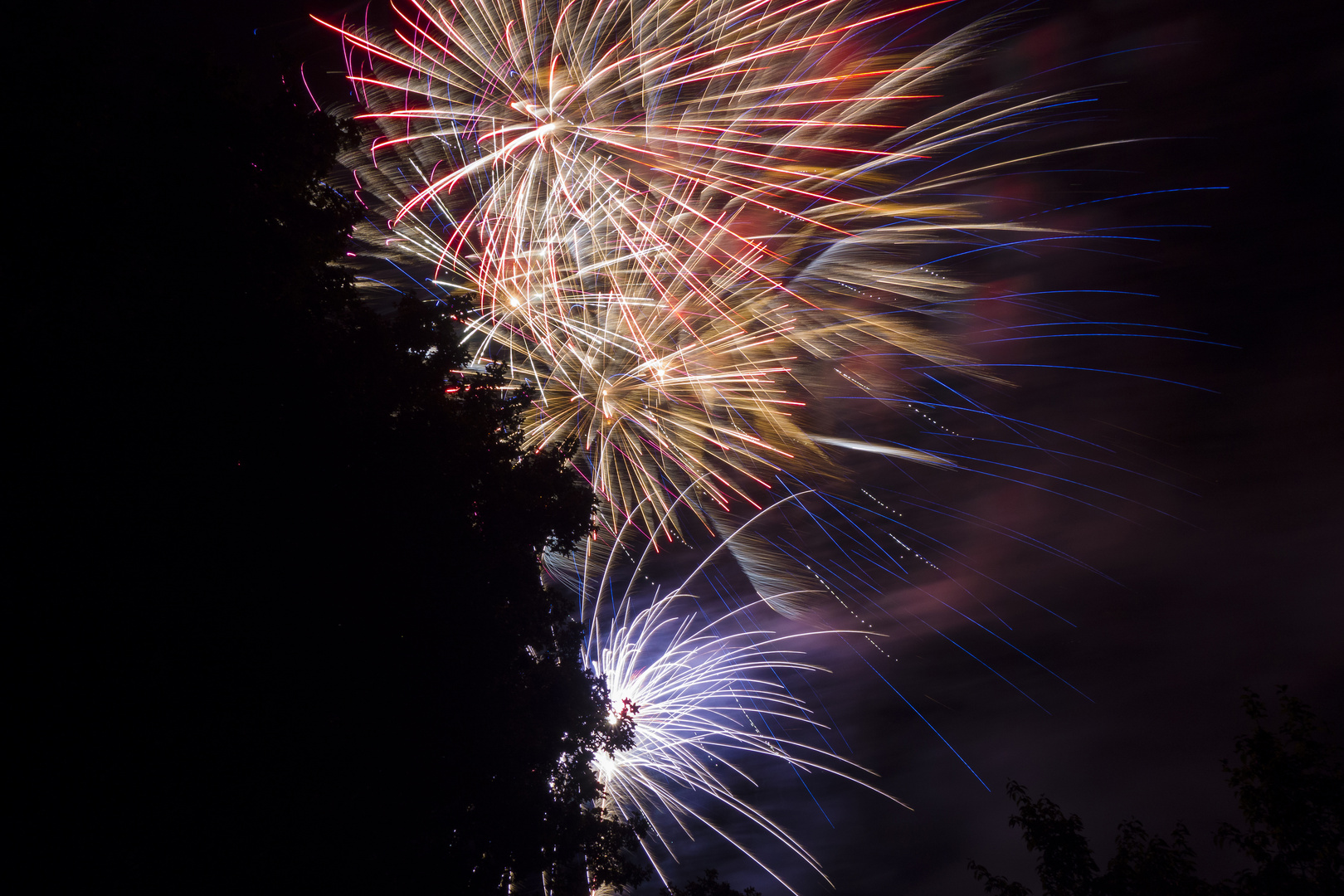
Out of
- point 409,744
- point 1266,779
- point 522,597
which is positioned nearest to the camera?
point 409,744

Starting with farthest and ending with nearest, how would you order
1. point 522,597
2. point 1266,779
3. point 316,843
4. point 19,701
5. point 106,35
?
point 1266,779, point 522,597, point 106,35, point 316,843, point 19,701

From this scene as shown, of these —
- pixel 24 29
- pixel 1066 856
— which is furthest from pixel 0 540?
pixel 1066 856

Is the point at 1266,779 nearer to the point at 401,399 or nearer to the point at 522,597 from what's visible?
the point at 522,597

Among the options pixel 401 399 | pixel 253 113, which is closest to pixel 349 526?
pixel 401 399

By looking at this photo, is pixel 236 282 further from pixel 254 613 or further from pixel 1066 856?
pixel 1066 856

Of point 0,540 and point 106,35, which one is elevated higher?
point 106,35

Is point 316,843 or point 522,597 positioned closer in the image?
point 316,843

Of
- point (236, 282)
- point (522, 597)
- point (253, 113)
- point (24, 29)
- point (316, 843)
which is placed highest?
point (253, 113)
